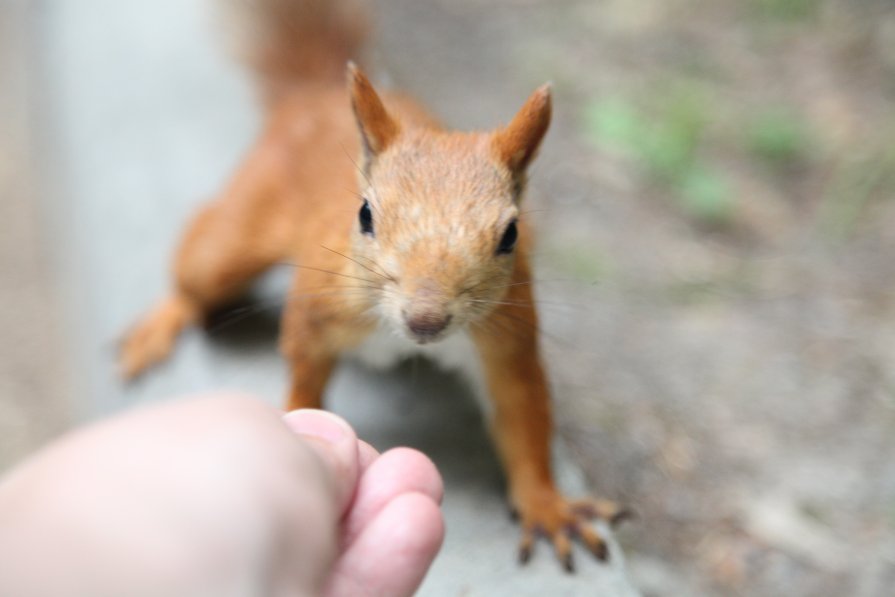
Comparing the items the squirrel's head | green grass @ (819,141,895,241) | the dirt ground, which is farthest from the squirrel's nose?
green grass @ (819,141,895,241)

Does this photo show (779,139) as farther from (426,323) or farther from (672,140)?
(426,323)

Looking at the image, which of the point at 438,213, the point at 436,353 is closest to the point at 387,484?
A: the point at 438,213

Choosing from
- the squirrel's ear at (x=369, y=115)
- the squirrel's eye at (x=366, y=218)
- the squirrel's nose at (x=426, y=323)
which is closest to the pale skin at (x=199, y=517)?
the squirrel's nose at (x=426, y=323)

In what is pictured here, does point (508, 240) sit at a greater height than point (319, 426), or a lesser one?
greater

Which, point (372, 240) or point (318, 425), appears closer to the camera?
point (318, 425)

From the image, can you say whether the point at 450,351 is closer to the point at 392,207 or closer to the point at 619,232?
the point at 392,207

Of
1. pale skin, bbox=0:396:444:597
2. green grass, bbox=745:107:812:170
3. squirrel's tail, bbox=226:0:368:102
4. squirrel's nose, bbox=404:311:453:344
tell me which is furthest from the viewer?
green grass, bbox=745:107:812:170

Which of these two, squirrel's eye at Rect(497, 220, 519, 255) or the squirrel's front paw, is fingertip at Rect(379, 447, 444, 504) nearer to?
squirrel's eye at Rect(497, 220, 519, 255)
